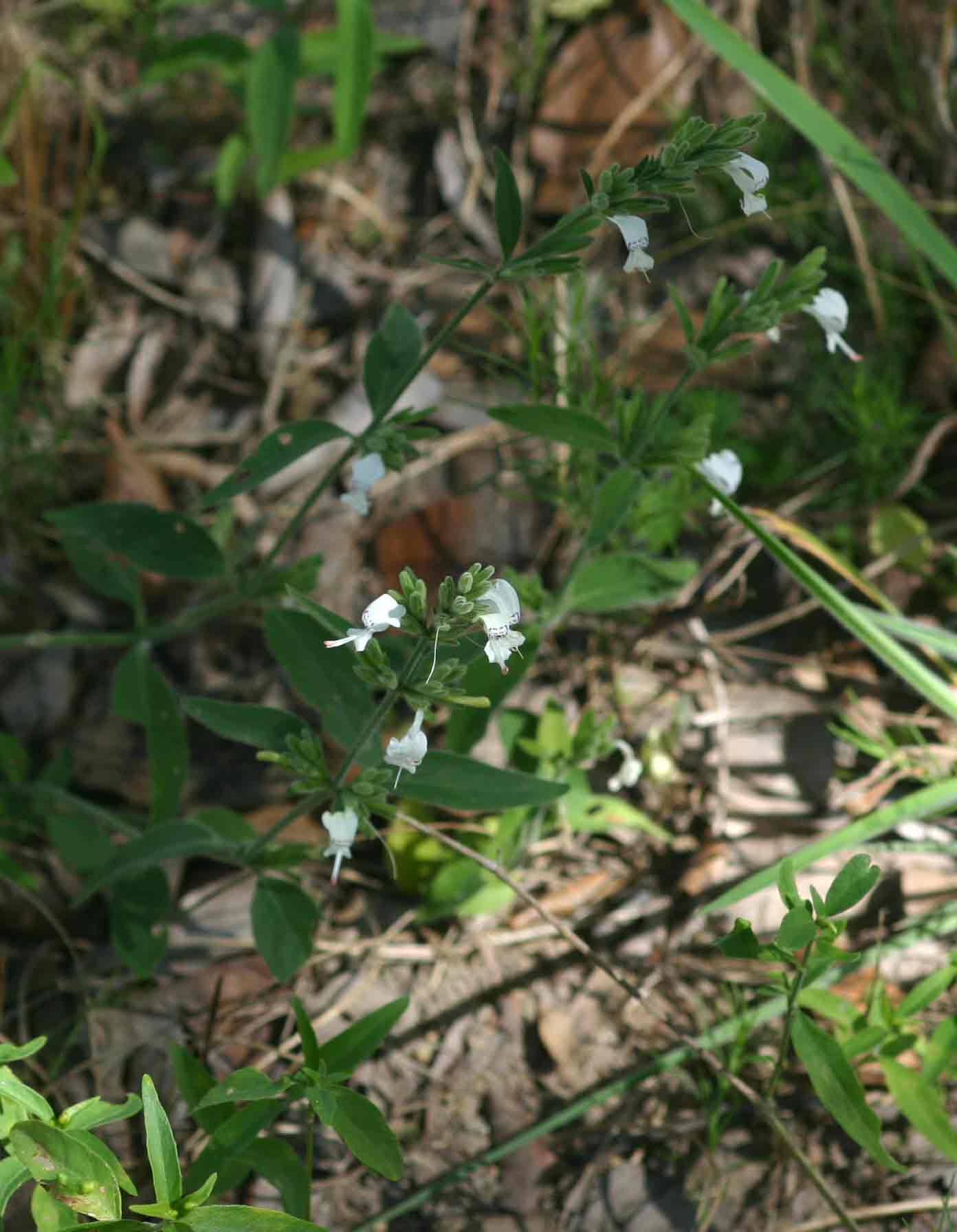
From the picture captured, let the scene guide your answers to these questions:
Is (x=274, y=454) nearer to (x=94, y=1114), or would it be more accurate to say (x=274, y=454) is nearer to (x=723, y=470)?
(x=723, y=470)

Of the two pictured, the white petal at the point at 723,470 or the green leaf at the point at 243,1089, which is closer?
the green leaf at the point at 243,1089

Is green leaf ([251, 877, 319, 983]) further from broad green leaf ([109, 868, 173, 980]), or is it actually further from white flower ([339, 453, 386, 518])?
white flower ([339, 453, 386, 518])

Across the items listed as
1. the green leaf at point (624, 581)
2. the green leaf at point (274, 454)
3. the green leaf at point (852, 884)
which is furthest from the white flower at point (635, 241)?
the green leaf at point (852, 884)

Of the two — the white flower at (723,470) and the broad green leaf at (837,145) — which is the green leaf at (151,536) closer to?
the white flower at (723,470)

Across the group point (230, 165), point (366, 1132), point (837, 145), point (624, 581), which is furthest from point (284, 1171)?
point (230, 165)

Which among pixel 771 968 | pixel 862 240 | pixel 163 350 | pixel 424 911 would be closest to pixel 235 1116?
pixel 424 911
